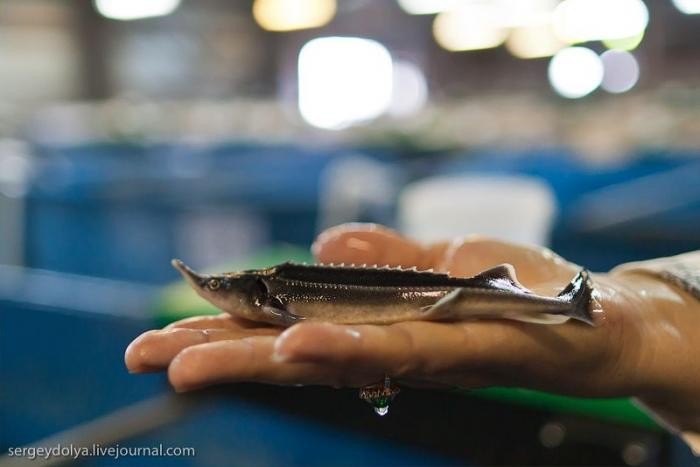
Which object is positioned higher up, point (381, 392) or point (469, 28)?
point (469, 28)

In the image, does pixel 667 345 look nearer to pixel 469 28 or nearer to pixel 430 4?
pixel 430 4

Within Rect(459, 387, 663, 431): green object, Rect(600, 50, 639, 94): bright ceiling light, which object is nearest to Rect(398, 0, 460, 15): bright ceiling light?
Rect(600, 50, 639, 94): bright ceiling light

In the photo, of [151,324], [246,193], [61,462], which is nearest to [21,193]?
[246,193]

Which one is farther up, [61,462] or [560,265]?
[560,265]

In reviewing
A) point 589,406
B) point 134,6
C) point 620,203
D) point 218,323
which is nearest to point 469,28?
point 134,6

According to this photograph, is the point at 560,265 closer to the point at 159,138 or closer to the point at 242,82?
the point at 159,138

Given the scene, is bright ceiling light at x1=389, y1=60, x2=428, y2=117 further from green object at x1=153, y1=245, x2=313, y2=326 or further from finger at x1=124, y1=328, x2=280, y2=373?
finger at x1=124, y1=328, x2=280, y2=373
